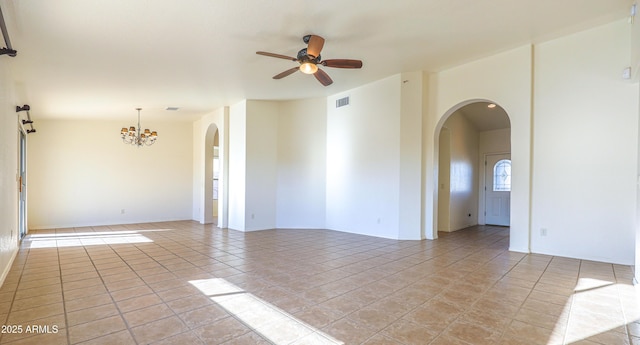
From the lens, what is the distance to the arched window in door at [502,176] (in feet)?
26.3

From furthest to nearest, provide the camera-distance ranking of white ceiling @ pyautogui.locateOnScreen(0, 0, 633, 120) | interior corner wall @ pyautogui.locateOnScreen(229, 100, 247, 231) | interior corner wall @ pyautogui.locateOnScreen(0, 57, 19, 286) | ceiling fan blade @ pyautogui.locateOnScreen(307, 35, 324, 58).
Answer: interior corner wall @ pyautogui.locateOnScreen(229, 100, 247, 231)
interior corner wall @ pyautogui.locateOnScreen(0, 57, 19, 286)
ceiling fan blade @ pyautogui.locateOnScreen(307, 35, 324, 58)
white ceiling @ pyautogui.locateOnScreen(0, 0, 633, 120)

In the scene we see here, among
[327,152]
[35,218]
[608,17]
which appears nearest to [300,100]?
[327,152]

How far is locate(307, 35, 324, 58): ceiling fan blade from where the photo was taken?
3.55m

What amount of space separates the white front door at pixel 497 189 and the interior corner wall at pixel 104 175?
8625 millimetres

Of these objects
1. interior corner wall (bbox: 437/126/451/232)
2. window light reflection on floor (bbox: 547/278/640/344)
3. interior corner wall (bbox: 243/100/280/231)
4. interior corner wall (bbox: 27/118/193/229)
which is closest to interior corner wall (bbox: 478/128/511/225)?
interior corner wall (bbox: 437/126/451/232)

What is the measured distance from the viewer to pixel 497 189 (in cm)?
820

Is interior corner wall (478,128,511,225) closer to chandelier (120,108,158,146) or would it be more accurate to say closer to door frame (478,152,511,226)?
door frame (478,152,511,226)

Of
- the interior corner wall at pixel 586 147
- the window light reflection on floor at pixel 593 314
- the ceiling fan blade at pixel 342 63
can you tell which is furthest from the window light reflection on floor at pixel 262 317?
the interior corner wall at pixel 586 147

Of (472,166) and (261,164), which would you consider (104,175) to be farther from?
(472,166)

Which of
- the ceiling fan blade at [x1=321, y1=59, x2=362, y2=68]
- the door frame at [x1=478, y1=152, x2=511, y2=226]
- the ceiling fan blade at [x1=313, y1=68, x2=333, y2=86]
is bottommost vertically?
the door frame at [x1=478, y1=152, x2=511, y2=226]

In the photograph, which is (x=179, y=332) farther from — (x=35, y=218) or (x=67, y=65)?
(x=35, y=218)

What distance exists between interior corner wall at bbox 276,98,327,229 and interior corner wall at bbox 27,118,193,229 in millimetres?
3876

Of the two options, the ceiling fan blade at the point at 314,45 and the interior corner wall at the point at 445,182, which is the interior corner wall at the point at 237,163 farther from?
the interior corner wall at the point at 445,182

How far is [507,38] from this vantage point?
436 cm
